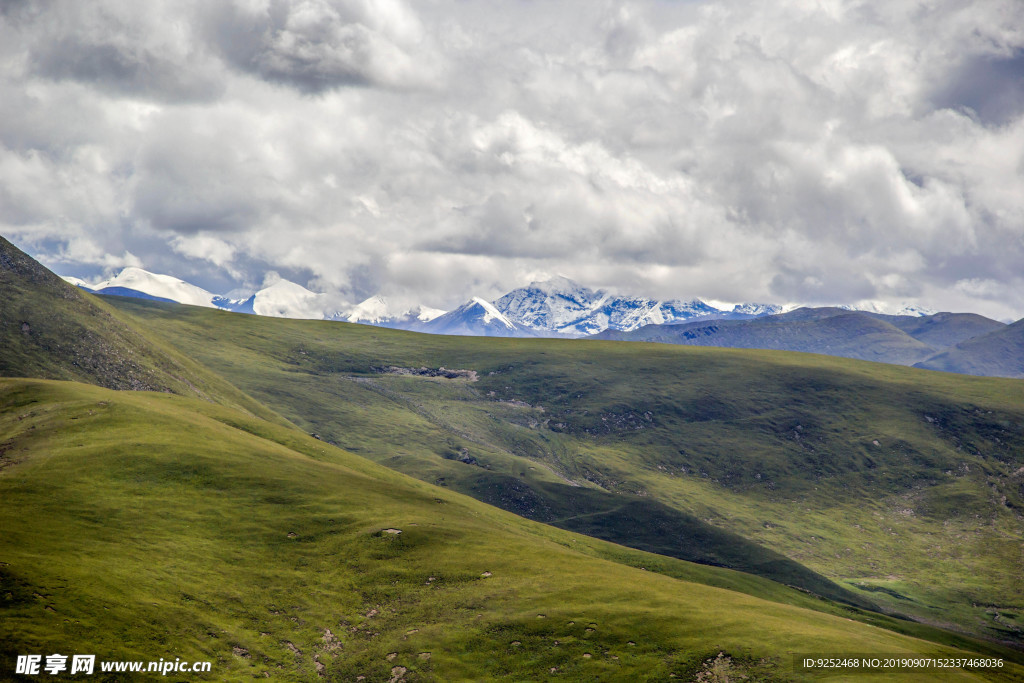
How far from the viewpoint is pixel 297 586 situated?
74.9m

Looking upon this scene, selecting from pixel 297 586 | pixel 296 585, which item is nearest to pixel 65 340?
pixel 296 585

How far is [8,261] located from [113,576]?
515ft

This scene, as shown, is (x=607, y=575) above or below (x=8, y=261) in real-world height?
below

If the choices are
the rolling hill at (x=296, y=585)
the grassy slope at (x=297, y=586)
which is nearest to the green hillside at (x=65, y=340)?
the rolling hill at (x=296, y=585)

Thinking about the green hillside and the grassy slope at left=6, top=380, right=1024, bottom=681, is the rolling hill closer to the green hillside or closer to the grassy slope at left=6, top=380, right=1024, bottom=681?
the grassy slope at left=6, top=380, right=1024, bottom=681

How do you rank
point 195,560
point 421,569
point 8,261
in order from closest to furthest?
point 195,560 < point 421,569 < point 8,261

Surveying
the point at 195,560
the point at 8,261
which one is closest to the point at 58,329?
the point at 8,261

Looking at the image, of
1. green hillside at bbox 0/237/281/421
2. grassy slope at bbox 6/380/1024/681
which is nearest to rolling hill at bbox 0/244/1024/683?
grassy slope at bbox 6/380/1024/681

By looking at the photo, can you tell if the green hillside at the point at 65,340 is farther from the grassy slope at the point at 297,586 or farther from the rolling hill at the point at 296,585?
the grassy slope at the point at 297,586

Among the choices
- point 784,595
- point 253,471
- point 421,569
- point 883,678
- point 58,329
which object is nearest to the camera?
point 883,678

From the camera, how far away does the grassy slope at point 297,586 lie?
61.0 metres

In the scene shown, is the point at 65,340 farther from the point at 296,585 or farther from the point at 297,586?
the point at 297,586

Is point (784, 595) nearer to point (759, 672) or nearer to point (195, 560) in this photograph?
point (759, 672)

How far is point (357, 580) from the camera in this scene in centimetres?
7750
